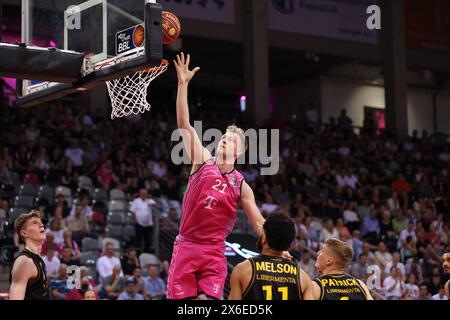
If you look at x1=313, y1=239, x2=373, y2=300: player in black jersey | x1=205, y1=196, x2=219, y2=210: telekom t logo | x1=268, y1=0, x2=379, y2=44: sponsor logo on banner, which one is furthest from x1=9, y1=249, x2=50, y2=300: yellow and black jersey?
x1=268, y1=0, x2=379, y2=44: sponsor logo on banner

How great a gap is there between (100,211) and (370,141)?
1079 cm

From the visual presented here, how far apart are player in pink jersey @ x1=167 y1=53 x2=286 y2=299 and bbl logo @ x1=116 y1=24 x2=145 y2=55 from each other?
743mm

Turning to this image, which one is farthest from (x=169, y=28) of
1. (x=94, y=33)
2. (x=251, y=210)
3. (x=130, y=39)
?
(x=251, y=210)

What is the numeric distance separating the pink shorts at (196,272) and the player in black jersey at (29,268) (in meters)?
1.03

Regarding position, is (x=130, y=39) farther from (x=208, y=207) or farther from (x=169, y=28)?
(x=208, y=207)

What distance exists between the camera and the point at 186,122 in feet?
21.7

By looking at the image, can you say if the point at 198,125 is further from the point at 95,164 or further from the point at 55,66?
the point at 55,66

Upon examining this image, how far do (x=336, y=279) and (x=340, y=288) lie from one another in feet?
0.28

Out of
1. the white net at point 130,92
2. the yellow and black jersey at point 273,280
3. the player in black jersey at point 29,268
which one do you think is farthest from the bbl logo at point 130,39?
the yellow and black jersey at point 273,280

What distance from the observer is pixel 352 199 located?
66.3 ft

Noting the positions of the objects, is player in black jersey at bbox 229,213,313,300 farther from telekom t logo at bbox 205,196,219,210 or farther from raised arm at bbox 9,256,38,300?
raised arm at bbox 9,256,38,300

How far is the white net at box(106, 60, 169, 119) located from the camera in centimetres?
834

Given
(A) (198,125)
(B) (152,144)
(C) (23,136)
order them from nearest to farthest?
(C) (23,136), (B) (152,144), (A) (198,125)

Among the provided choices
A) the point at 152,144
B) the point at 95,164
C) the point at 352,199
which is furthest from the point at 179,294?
the point at 352,199
